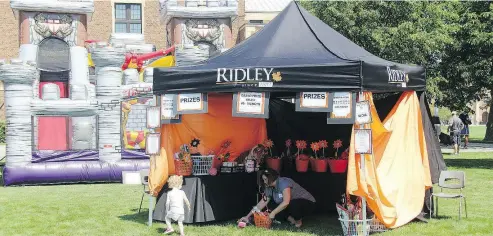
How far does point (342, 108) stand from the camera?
784 cm

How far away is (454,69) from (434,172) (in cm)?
990

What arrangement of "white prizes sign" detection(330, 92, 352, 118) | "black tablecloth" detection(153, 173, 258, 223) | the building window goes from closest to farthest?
"white prizes sign" detection(330, 92, 352, 118) → "black tablecloth" detection(153, 173, 258, 223) → the building window

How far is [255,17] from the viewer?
3981 centimetres

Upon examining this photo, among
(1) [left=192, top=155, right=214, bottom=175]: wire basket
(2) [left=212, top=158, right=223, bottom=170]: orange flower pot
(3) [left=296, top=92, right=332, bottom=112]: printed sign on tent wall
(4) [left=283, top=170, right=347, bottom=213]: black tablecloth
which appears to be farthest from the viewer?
(4) [left=283, top=170, right=347, bottom=213]: black tablecloth

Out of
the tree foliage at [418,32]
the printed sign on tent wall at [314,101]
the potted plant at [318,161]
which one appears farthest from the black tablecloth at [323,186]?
the tree foliage at [418,32]

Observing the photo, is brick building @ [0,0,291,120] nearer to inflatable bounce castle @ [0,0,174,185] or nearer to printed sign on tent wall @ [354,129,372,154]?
inflatable bounce castle @ [0,0,174,185]

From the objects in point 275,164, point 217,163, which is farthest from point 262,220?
point 217,163

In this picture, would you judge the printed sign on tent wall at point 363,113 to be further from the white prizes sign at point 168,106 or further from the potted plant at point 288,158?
the white prizes sign at point 168,106

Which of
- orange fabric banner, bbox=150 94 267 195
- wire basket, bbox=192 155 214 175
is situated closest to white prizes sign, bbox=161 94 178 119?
orange fabric banner, bbox=150 94 267 195

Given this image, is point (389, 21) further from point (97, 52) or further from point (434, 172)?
point (434, 172)

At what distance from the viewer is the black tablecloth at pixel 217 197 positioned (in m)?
9.06

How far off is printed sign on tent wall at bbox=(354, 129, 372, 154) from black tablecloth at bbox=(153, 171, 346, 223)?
82.3 inches

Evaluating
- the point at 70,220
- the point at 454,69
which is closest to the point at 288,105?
the point at 70,220

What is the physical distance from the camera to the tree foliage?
1867 cm
